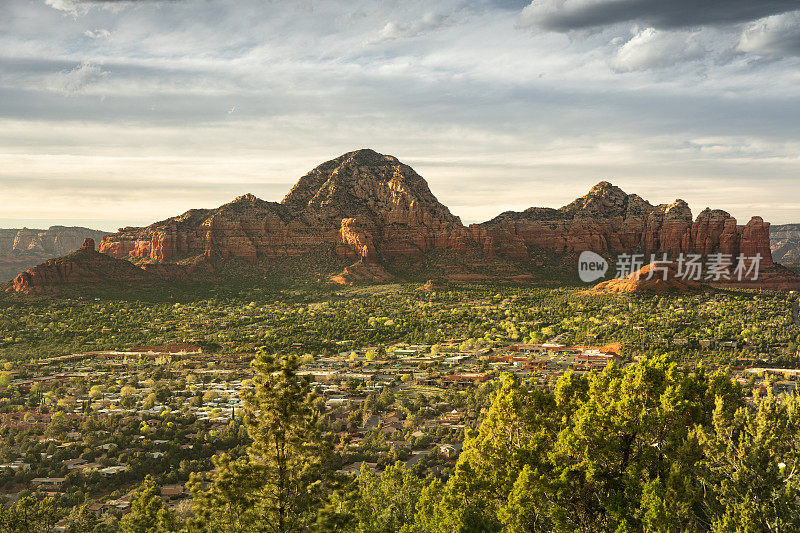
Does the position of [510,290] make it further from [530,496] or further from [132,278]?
[530,496]

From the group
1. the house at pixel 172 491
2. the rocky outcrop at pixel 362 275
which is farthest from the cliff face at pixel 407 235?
the house at pixel 172 491

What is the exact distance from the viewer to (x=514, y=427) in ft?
66.4

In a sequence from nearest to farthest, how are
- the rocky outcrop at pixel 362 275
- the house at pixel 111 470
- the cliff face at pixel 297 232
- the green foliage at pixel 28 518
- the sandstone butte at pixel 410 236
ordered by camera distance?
the green foliage at pixel 28 518 → the house at pixel 111 470 → the rocky outcrop at pixel 362 275 → the sandstone butte at pixel 410 236 → the cliff face at pixel 297 232

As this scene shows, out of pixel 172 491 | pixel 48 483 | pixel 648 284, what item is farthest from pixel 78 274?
pixel 648 284

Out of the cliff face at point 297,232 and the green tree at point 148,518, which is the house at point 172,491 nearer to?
the green tree at point 148,518

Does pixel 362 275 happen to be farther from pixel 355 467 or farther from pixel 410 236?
pixel 355 467

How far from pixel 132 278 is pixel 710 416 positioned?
143 meters

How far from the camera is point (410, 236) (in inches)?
7308

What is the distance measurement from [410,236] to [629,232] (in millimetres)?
75830

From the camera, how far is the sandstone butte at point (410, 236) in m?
170

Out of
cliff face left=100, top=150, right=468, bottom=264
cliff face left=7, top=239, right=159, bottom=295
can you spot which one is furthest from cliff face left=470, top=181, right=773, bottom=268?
cliff face left=7, top=239, right=159, bottom=295

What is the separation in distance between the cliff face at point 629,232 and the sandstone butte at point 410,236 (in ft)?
1.08

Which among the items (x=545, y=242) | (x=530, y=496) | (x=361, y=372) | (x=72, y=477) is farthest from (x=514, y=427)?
(x=545, y=242)

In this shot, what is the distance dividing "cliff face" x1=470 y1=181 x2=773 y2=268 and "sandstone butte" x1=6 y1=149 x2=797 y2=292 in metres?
0.33
